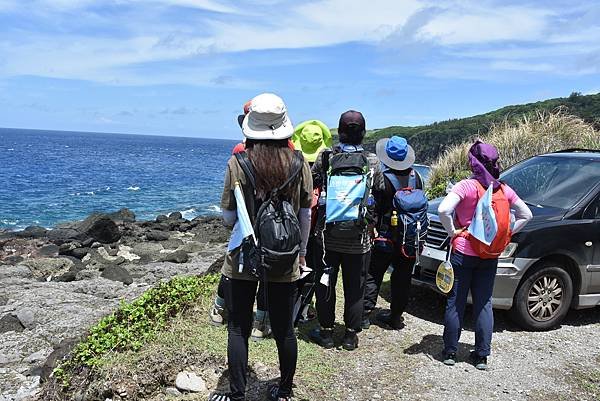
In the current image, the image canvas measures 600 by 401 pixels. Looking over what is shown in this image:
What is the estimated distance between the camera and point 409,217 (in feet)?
18.7

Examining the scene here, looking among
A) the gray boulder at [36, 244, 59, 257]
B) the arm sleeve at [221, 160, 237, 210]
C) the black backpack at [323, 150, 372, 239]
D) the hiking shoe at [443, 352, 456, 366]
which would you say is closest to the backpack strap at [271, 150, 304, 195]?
the arm sleeve at [221, 160, 237, 210]

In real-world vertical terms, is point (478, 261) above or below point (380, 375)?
above

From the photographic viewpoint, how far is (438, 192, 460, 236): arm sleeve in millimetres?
5078

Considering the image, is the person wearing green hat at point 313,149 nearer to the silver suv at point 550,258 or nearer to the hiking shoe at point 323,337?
the hiking shoe at point 323,337

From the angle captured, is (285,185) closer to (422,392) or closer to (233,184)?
(233,184)

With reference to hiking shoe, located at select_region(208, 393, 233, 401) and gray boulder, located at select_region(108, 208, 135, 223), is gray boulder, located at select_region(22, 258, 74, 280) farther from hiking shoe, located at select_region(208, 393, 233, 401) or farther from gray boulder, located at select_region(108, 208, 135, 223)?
hiking shoe, located at select_region(208, 393, 233, 401)

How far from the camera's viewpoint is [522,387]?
16.8ft

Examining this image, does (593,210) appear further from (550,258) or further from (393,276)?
(393,276)

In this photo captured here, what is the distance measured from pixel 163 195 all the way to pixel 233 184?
124 ft

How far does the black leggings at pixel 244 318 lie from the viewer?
395 cm

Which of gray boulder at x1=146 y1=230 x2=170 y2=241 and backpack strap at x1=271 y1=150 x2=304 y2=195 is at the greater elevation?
backpack strap at x1=271 y1=150 x2=304 y2=195

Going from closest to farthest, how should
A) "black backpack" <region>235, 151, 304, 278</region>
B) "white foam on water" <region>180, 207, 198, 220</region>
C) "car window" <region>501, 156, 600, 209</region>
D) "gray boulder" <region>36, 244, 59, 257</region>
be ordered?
1. "black backpack" <region>235, 151, 304, 278</region>
2. "car window" <region>501, 156, 600, 209</region>
3. "gray boulder" <region>36, 244, 59, 257</region>
4. "white foam on water" <region>180, 207, 198, 220</region>

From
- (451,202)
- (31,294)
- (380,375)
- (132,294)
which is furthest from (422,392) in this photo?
(31,294)

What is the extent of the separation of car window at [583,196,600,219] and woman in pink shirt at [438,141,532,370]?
145 cm
